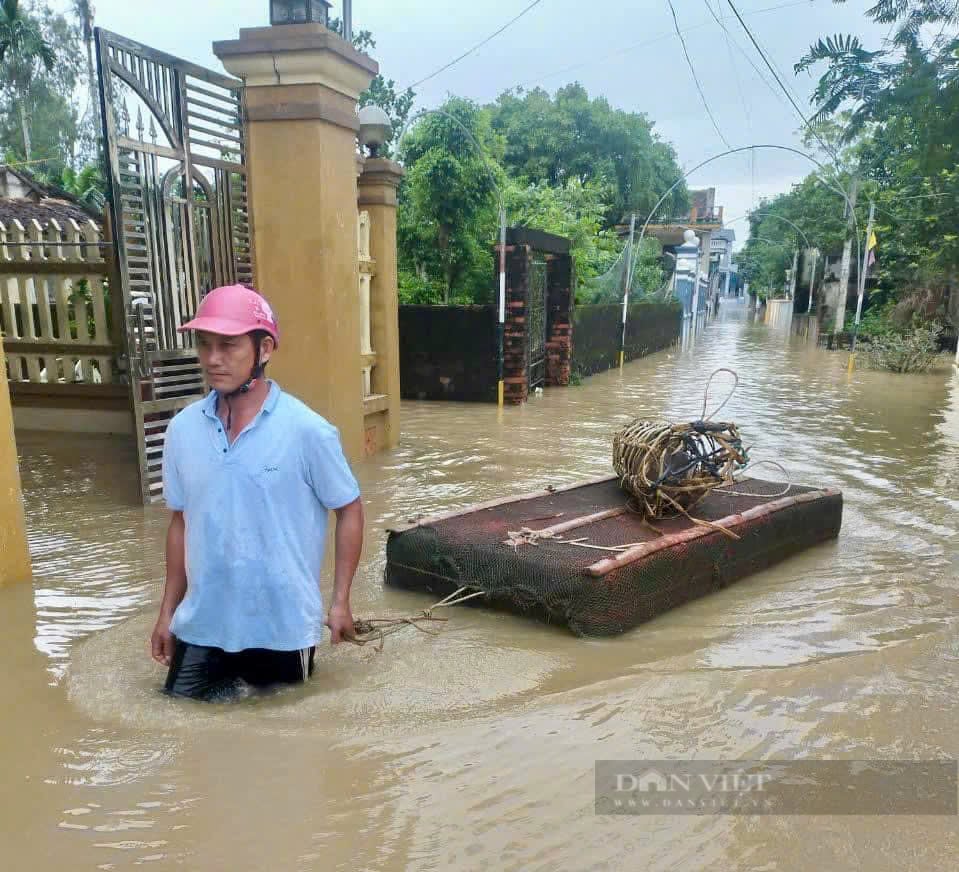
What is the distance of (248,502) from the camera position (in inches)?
108

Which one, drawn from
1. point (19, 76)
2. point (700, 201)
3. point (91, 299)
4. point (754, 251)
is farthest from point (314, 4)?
point (754, 251)

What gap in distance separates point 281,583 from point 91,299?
21.9 feet

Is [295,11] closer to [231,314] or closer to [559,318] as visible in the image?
[231,314]

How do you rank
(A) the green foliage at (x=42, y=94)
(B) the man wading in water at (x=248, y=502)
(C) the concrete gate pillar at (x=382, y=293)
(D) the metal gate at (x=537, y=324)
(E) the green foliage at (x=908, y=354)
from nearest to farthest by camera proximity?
(B) the man wading in water at (x=248, y=502) < (C) the concrete gate pillar at (x=382, y=293) < (D) the metal gate at (x=537, y=324) < (E) the green foliage at (x=908, y=354) < (A) the green foliage at (x=42, y=94)

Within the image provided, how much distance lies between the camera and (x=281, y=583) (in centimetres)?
285

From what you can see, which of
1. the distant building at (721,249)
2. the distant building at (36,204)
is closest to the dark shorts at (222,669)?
the distant building at (36,204)

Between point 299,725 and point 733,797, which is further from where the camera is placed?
point 299,725

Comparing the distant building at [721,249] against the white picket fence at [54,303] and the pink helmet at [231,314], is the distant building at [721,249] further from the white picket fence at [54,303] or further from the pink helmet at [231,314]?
the pink helmet at [231,314]

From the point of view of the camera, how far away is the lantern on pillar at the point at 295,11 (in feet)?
21.1

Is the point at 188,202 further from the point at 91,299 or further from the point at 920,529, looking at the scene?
the point at 920,529

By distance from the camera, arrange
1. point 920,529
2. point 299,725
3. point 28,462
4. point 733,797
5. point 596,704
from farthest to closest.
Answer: point 28,462 → point 920,529 → point 596,704 → point 299,725 → point 733,797

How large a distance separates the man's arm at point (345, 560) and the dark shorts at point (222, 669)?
9.6 inches

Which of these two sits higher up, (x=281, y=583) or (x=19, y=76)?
(x=19, y=76)

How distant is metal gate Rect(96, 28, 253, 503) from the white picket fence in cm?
178
